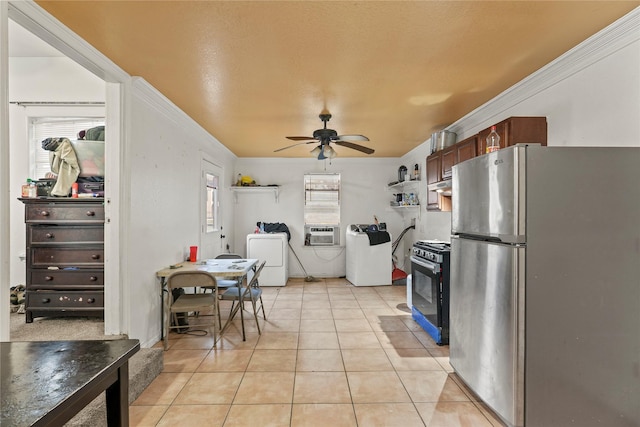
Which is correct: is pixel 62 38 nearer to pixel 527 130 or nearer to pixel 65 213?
pixel 65 213

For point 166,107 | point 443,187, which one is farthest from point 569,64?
point 166,107

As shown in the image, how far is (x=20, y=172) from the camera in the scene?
3293 millimetres

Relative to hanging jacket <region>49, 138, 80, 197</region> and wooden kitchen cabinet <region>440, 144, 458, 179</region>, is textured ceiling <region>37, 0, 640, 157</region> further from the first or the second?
hanging jacket <region>49, 138, 80, 197</region>

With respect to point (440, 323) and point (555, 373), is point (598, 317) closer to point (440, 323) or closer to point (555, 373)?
point (555, 373)

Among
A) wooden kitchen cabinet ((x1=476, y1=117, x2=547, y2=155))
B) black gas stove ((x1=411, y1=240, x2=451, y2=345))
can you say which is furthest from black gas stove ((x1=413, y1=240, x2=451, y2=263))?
wooden kitchen cabinet ((x1=476, y1=117, x2=547, y2=155))

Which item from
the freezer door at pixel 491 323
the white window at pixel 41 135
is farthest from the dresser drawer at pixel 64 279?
the freezer door at pixel 491 323

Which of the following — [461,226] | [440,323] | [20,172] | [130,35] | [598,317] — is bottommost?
[440,323]

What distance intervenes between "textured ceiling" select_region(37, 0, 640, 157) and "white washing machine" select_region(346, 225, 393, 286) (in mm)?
2686

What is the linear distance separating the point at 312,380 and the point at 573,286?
186 centimetres

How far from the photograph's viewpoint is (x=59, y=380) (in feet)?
2.57

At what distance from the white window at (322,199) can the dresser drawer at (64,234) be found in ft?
12.9

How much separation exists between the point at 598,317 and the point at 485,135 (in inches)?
68.1

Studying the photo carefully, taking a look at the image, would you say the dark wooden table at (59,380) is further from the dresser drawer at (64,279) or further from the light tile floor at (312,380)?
the dresser drawer at (64,279)

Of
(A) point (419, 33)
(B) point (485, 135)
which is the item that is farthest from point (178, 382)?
(B) point (485, 135)
